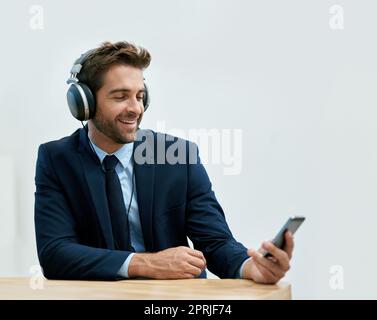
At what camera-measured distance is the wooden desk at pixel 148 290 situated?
121 cm

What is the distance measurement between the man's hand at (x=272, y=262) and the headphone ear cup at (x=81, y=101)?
30.0 inches

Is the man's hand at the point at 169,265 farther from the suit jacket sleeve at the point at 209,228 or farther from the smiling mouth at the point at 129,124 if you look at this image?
the smiling mouth at the point at 129,124

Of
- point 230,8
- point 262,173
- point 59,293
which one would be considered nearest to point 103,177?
point 59,293

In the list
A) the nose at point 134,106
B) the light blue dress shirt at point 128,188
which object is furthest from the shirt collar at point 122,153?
the nose at point 134,106

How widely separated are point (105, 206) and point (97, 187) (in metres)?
0.06

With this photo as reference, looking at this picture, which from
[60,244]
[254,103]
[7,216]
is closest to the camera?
[60,244]

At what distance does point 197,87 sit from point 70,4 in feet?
2.51

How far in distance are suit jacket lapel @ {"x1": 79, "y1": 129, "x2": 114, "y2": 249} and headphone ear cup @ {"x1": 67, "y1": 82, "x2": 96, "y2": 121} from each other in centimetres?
11

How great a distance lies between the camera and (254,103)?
2.83 metres

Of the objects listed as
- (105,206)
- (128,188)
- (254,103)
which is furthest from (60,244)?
(254,103)

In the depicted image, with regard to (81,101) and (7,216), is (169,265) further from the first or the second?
(7,216)

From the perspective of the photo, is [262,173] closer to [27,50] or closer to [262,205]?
[262,205]

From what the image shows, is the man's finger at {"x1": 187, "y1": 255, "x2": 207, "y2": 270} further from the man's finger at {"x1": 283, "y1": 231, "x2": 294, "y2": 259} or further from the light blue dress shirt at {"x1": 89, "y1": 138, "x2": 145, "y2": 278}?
the light blue dress shirt at {"x1": 89, "y1": 138, "x2": 145, "y2": 278}

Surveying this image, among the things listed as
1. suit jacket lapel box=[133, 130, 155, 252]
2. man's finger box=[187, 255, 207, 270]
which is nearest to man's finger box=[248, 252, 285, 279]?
man's finger box=[187, 255, 207, 270]
